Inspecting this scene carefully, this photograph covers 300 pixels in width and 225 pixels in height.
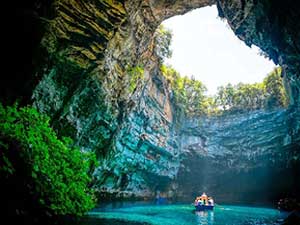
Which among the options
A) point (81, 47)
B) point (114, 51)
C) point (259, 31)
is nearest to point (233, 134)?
point (259, 31)

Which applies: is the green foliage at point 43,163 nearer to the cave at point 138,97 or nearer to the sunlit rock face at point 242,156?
the cave at point 138,97

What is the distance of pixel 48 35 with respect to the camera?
37.3 feet

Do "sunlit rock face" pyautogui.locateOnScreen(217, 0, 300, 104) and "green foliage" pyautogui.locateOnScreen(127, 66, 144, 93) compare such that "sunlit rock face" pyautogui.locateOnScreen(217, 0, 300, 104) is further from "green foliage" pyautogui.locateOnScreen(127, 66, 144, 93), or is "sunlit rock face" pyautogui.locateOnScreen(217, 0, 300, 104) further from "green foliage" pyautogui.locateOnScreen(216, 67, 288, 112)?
"green foliage" pyautogui.locateOnScreen(216, 67, 288, 112)

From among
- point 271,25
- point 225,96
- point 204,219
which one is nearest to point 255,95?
point 225,96

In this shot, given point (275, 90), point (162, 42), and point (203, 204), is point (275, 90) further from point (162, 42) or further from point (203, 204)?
point (203, 204)

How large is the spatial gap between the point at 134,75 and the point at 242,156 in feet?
58.8

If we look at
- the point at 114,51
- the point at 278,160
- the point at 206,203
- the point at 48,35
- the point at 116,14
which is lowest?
the point at 206,203

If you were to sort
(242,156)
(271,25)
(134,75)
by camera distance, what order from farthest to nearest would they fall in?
1. (242,156)
2. (134,75)
3. (271,25)

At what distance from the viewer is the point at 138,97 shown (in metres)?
20.7

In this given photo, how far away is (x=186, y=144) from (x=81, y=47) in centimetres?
2056

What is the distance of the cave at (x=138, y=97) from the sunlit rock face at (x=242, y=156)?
11 cm

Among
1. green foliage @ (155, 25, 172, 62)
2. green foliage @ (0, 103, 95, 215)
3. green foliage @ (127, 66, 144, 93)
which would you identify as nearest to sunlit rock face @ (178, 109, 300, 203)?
green foliage @ (155, 25, 172, 62)

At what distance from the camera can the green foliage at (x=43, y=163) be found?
26.5 ft

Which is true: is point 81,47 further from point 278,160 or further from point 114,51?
point 278,160
